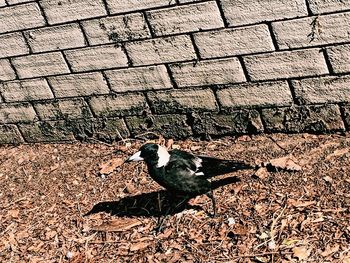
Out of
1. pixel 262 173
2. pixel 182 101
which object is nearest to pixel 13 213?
pixel 182 101

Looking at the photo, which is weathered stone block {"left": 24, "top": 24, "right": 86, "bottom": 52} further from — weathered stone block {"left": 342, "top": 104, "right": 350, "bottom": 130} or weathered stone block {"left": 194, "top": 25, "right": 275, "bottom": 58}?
weathered stone block {"left": 342, "top": 104, "right": 350, "bottom": 130}

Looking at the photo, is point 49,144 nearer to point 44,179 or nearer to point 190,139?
point 44,179

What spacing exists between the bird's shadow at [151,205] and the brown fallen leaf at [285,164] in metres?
0.29

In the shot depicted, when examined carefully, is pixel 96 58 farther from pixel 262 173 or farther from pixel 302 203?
pixel 302 203

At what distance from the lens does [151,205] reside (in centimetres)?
389

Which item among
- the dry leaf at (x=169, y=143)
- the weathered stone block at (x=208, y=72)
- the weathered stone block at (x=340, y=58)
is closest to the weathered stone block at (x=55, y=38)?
the weathered stone block at (x=208, y=72)

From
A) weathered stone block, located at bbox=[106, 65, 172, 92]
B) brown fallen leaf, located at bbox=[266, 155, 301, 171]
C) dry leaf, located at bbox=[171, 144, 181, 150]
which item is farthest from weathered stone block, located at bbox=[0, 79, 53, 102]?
brown fallen leaf, located at bbox=[266, 155, 301, 171]

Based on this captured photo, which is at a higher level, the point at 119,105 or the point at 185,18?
the point at 185,18

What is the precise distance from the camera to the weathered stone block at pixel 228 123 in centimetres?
418

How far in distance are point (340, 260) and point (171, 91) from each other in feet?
6.37

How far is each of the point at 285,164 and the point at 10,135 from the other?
282cm

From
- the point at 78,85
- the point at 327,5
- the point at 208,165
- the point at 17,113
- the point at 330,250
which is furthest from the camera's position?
the point at 17,113

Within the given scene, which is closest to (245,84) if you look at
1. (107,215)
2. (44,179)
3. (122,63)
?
(122,63)

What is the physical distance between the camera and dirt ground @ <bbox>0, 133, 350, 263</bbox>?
3.25m
